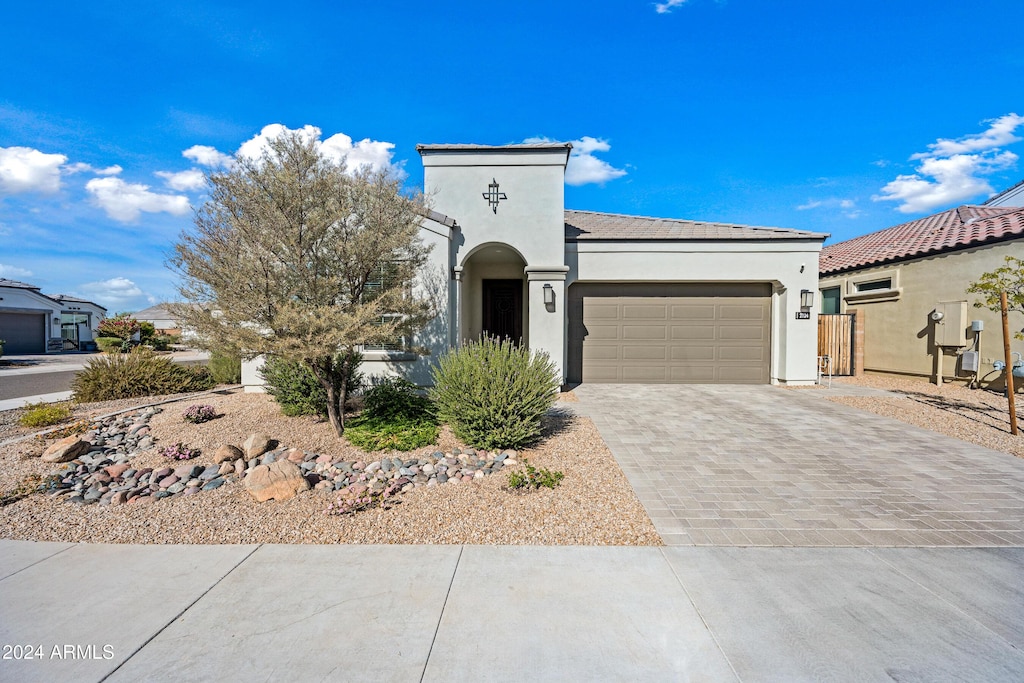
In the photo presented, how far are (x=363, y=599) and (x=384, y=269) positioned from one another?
14.3 ft

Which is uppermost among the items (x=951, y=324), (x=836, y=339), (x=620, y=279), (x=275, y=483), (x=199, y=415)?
(x=620, y=279)

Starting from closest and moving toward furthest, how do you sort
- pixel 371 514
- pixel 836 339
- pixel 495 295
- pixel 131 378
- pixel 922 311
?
pixel 371 514
pixel 131 378
pixel 922 311
pixel 495 295
pixel 836 339

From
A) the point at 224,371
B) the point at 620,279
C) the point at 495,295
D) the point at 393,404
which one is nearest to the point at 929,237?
the point at 620,279

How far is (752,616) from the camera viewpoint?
2.62 meters

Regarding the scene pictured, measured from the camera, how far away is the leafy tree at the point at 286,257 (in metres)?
5.07

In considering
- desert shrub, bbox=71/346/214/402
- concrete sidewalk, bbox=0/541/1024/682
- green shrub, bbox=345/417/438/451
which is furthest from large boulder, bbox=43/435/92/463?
desert shrub, bbox=71/346/214/402

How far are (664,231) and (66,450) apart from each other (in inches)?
457

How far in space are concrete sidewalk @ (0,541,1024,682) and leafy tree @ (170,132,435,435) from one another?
8.15 ft

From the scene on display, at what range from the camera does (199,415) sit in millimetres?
6711

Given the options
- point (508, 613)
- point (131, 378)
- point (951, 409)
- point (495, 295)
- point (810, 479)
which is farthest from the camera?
point (495, 295)

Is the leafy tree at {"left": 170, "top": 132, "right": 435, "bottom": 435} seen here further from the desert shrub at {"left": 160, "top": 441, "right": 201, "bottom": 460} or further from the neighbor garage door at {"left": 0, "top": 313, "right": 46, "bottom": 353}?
the neighbor garage door at {"left": 0, "top": 313, "right": 46, "bottom": 353}

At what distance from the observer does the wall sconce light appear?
31.2 ft

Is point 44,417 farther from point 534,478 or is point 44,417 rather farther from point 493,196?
point 493,196

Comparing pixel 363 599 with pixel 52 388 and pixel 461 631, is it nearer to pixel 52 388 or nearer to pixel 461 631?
pixel 461 631
